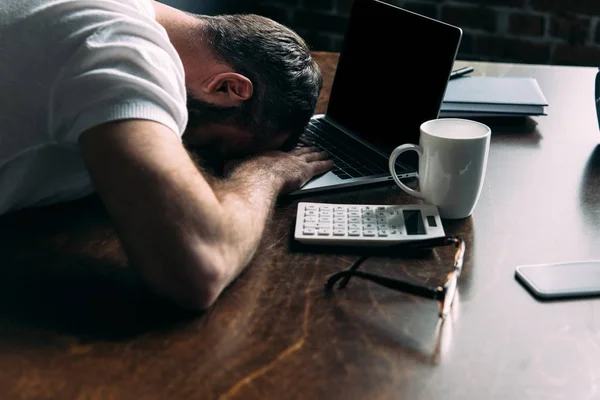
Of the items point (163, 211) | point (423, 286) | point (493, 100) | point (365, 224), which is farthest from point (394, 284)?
point (493, 100)

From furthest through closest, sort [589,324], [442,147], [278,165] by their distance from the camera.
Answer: [278,165] → [442,147] → [589,324]

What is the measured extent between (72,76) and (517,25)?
6.96 feet

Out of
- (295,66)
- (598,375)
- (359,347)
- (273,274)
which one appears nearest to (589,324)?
Result: (598,375)

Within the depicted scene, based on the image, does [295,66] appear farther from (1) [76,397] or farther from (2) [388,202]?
(1) [76,397]

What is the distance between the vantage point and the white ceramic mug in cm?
100

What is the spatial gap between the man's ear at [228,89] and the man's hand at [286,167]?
0.34 feet

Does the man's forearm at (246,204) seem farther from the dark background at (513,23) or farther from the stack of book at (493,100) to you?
the dark background at (513,23)

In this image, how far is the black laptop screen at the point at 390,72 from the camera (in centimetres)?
116

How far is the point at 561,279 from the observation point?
2.86 ft

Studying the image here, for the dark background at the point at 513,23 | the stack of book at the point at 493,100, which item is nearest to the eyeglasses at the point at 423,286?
→ the stack of book at the point at 493,100

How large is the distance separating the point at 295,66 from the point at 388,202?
32cm

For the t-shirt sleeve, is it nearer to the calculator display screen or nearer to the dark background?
the calculator display screen

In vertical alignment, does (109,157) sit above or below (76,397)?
above

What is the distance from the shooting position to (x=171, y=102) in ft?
2.90
